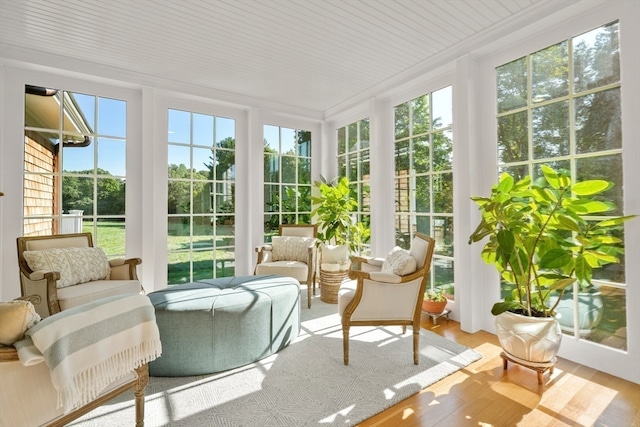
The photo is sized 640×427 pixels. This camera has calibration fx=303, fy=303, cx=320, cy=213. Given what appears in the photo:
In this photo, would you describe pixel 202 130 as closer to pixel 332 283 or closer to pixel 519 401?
pixel 332 283

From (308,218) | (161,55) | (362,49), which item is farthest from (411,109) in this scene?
(161,55)

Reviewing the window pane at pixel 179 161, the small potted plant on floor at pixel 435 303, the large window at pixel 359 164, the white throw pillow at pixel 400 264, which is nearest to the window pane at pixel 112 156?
the window pane at pixel 179 161

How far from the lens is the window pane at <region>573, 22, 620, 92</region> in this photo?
2096 millimetres

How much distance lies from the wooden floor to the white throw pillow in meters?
0.76

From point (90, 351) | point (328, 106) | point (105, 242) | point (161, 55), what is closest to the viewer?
point (90, 351)

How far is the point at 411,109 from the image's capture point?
11.8 ft

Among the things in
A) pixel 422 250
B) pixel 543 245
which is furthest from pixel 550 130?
pixel 422 250

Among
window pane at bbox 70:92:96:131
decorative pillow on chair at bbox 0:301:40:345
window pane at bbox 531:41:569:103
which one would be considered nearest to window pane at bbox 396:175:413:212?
window pane at bbox 531:41:569:103

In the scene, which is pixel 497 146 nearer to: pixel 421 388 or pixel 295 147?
pixel 421 388

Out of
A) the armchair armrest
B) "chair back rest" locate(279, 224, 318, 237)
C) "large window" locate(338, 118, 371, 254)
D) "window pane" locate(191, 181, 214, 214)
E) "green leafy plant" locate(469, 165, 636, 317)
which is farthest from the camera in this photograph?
"large window" locate(338, 118, 371, 254)

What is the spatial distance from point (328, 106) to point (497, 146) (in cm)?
256

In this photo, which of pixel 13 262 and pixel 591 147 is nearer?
pixel 591 147

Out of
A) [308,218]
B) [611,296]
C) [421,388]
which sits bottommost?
[421,388]

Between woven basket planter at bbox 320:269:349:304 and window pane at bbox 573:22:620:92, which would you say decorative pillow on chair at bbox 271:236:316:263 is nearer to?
woven basket planter at bbox 320:269:349:304
